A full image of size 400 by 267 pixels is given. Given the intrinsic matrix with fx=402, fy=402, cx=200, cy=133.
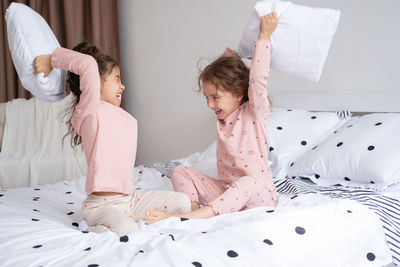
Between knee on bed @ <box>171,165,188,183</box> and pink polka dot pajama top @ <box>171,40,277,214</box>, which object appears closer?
pink polka dot pajama top @ <box>171,40,277,214</box>

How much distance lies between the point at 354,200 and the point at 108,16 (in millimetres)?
2577

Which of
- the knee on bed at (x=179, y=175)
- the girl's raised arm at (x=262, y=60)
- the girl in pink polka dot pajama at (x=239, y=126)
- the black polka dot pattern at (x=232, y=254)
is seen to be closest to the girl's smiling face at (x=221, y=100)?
the girl in pink polka dot pajama at (x=239, y=126)

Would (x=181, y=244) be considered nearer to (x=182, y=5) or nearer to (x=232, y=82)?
(x=232, y=82)

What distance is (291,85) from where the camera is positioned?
2.24 m

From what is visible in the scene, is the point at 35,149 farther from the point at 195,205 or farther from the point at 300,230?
the point at 300,230

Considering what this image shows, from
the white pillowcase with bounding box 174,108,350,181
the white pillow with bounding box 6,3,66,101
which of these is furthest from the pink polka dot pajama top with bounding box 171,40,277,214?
the white pillow with bounding box 6,3,66,101

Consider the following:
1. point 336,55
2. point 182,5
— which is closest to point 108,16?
point 182,5

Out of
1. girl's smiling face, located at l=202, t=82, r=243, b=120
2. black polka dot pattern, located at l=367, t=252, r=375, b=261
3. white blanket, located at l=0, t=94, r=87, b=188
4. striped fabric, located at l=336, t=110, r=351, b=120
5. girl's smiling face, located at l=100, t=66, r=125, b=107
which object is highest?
girl's smiling face, located at l=100, t=66, r=125, b=107

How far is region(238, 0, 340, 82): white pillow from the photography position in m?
1.41

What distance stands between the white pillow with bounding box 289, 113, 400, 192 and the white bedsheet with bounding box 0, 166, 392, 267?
29 centimetres

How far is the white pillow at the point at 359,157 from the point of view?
145cm

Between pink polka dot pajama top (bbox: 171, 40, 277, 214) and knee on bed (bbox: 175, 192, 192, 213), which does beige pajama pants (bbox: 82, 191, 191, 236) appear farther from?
pink polka dot pajama top (bbox: 171, 40, 277, 214)

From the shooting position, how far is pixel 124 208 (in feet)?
4.14

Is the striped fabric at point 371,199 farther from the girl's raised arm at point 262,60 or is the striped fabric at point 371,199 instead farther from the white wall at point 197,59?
the white wall at point 197,59
